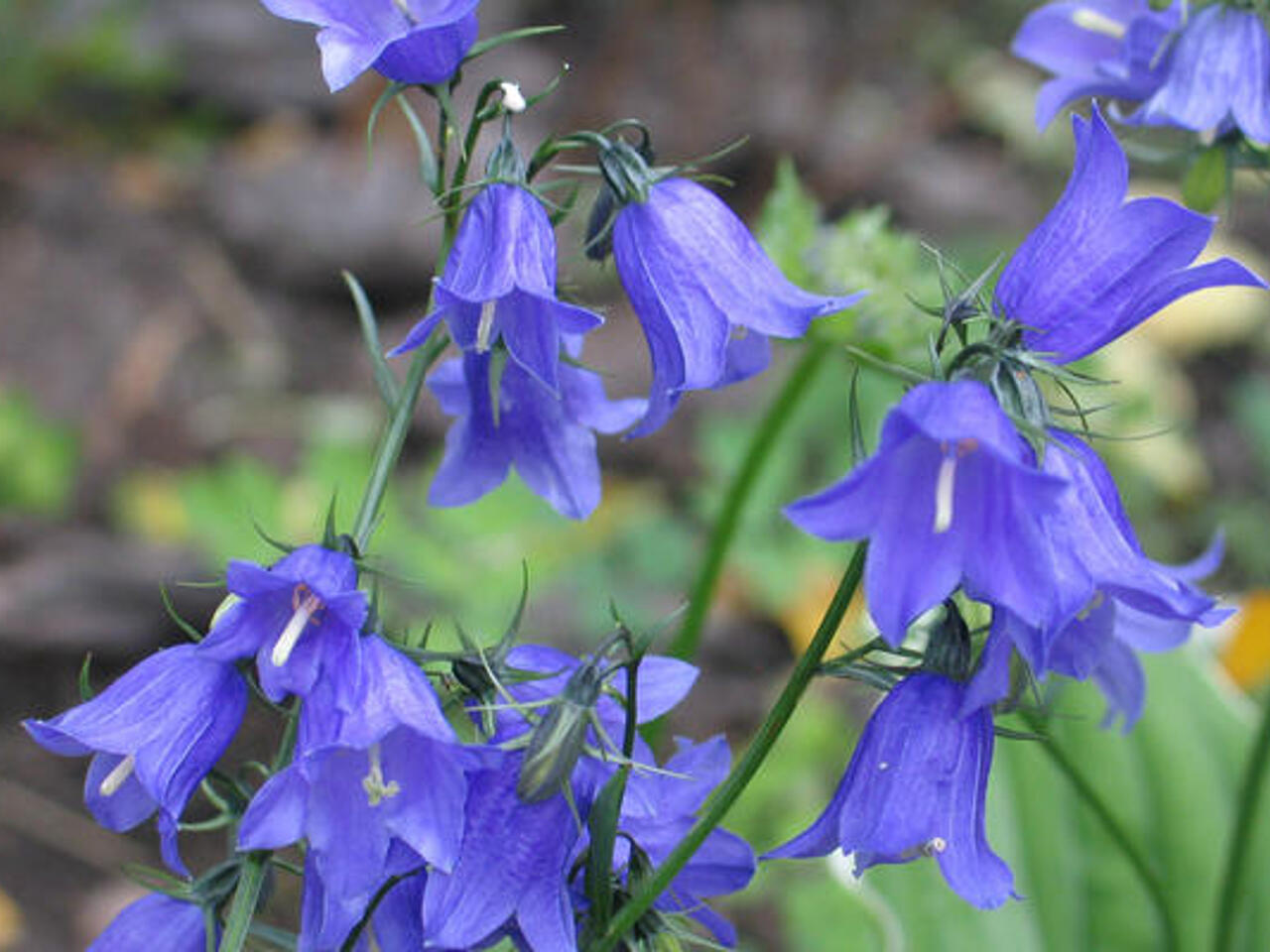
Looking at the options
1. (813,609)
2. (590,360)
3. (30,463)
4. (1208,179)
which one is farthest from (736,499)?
(590,360)

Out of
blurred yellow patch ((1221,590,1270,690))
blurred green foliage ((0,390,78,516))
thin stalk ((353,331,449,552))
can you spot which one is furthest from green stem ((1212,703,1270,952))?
blurred green foliage ((0,390,78,516))

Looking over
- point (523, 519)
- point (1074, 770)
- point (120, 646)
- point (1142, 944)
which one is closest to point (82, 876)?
point (120, 646)

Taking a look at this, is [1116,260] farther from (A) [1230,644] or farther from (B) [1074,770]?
(A) [1230,644]

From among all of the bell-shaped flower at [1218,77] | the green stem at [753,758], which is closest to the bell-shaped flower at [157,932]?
the green stem at [753,758]

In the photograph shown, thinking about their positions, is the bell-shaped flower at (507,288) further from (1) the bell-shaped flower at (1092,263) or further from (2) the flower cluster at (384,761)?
(1) the bell-shaped flower at (1092,263)

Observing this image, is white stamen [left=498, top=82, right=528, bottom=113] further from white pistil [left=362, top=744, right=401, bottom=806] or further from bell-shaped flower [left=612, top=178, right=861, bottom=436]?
white pistil [left=362, top=744, right=401, bottom=806]

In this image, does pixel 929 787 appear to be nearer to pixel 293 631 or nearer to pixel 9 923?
pixel 293 631
